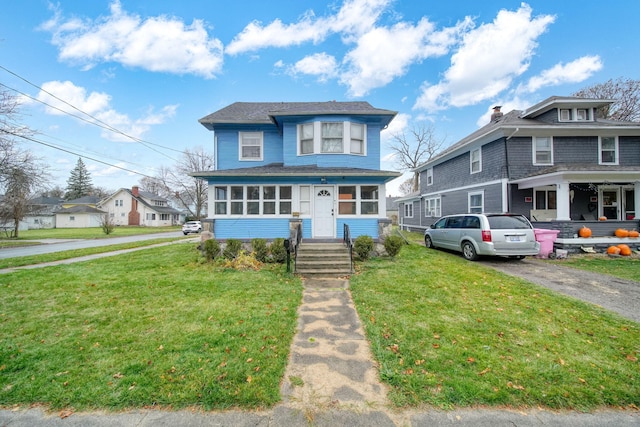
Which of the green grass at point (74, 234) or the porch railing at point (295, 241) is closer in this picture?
the porch railing at point (295, 241)

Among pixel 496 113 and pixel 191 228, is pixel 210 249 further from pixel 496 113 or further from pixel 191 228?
pixel 191 228

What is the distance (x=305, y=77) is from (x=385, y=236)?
42.2ft

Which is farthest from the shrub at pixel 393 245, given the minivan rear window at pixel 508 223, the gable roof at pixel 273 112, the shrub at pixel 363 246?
the gable roof at pixel 273 112

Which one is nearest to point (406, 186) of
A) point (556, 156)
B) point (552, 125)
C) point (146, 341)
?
point (556, 156)

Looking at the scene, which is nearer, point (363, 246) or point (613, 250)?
point (363, 246)

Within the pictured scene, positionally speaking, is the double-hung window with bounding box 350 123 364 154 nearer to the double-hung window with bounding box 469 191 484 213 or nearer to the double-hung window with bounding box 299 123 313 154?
the double-hung window with bounding box 299 123 313 154

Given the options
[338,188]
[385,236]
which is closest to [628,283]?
[385,236]

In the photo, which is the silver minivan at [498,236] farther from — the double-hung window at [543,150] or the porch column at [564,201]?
the double-hung window at [543,150]

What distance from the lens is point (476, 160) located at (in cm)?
1499

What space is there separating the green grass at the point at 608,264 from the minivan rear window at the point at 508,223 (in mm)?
2221

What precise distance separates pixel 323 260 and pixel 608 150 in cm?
1668

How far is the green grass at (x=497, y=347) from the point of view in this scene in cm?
258

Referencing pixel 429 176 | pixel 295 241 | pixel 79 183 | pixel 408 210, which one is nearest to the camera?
pixel 295 241

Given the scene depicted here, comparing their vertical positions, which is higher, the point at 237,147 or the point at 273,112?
the point at 273,112
